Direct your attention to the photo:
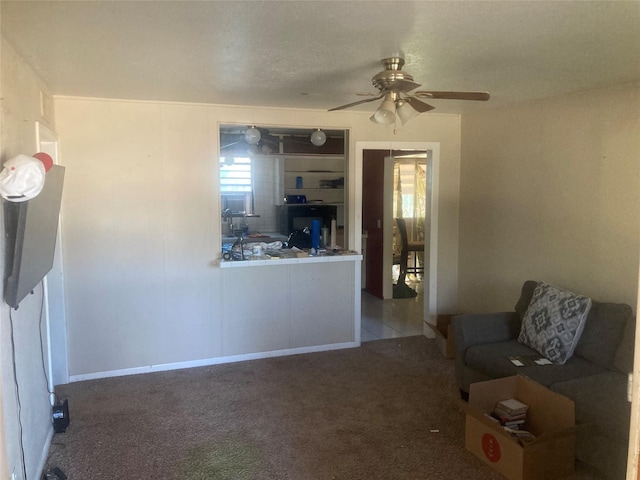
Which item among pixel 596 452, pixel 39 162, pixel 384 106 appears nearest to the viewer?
pixel 39 162

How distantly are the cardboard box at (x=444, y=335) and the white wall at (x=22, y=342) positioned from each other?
3.11 metres

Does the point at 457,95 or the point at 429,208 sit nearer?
the point at 457,95

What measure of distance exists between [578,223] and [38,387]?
12.1 ft

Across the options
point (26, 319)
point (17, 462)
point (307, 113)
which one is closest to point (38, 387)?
point (26, 319)

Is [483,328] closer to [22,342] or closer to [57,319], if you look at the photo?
[22,342]

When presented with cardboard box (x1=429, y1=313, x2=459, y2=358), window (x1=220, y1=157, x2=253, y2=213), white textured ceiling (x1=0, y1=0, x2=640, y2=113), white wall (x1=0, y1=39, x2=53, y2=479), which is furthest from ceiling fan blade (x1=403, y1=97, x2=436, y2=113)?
window (x1=220, y1=157, x2=253, y2=213)

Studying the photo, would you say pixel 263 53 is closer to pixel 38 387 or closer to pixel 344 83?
pixel 344 83

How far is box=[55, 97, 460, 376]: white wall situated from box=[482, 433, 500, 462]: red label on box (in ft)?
7.75

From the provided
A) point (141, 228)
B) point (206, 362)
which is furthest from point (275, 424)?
point (141, 228)

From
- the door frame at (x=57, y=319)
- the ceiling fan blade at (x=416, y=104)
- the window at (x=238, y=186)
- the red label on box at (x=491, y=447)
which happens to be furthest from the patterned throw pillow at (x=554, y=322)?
the window at (x=238, y=186)

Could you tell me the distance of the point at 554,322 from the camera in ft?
10.7

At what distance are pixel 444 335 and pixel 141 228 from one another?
2813 mm

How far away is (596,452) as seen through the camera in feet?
8.50

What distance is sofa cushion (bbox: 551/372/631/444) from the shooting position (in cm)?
253
